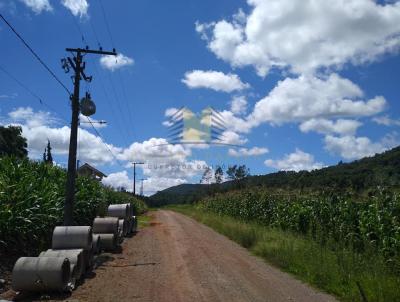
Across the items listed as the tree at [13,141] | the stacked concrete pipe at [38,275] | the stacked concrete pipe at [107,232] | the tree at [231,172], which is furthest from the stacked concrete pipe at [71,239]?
the tree at [231,172]

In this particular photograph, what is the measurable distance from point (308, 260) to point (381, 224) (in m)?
2.38

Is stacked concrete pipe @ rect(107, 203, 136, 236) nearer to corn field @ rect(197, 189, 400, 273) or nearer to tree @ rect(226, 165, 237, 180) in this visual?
corn field @ rect(197, 189, 400, 273)

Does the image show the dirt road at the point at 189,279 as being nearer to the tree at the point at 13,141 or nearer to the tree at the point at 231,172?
the tree at the point at 13,141

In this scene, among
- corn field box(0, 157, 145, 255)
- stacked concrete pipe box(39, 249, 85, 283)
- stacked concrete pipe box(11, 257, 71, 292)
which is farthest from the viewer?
corn field box(0, 157, 145, 255)

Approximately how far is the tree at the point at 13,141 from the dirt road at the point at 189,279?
39.7 meters

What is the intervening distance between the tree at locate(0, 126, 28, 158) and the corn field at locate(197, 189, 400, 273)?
33.6m

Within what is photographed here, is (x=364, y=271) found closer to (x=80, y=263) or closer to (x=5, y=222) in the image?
(x=80, y=263)

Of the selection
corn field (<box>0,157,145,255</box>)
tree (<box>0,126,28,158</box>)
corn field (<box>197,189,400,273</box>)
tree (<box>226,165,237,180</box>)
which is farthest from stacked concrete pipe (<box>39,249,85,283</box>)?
tree (<box>226,165,237,180</box>)

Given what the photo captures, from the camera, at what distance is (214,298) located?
1027 centimetres

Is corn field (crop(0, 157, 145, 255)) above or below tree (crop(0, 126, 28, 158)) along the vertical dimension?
below

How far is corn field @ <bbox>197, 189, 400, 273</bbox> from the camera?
13.7 meters

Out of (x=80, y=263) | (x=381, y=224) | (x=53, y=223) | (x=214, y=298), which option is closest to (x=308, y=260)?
(x=381, y=224)

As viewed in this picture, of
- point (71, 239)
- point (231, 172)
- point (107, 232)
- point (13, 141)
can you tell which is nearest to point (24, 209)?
point (71, 239)

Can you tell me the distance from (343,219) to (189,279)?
24.3ft
